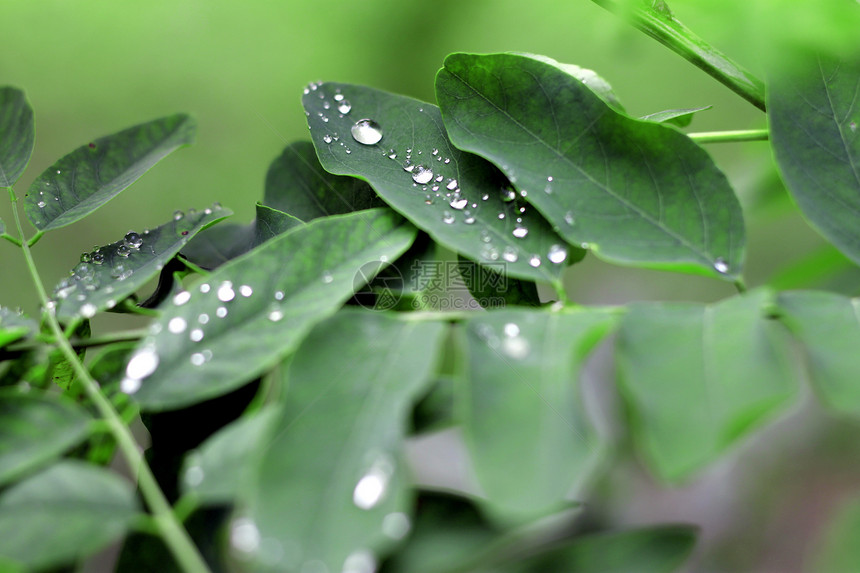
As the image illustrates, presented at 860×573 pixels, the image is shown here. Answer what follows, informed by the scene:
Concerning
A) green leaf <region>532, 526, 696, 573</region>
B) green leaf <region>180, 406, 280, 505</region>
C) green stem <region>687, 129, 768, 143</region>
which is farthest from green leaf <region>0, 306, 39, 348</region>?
green stem <region>687, 129, 768, 143</region>

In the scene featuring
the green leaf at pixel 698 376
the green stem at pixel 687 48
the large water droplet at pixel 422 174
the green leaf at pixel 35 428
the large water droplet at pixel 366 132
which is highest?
the green stem at pixel 687 48

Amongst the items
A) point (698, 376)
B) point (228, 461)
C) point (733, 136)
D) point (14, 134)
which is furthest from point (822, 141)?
point (14, 134)

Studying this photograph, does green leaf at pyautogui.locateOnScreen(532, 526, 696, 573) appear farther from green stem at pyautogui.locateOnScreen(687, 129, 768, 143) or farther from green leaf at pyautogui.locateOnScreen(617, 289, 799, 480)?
green stem at pyautogui.locateOnScreen(687, 129, 768, 143)

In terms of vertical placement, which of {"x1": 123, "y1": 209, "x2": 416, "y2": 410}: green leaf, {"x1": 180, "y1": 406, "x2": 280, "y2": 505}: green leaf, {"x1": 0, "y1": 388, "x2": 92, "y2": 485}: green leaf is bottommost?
{"x1": 0, "y1": 388, "x2": 92, "y2": 485}: green leaf

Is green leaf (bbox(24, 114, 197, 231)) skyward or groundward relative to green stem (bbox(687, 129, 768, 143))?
groundward

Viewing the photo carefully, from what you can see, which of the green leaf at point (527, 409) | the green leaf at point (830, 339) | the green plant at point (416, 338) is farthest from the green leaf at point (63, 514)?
the green leaf at point (830, 339)

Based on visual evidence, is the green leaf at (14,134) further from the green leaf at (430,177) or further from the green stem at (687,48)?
the green stem at (687,48)

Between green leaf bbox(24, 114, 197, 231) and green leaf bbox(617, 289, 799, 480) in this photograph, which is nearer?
green leaf bbox(617, 289, 799, 480)

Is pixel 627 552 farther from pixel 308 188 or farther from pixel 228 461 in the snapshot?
pixel 308 188
